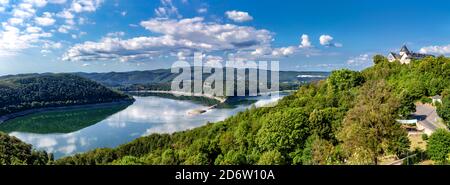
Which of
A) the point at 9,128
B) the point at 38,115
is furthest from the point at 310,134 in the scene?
the point at 38,115

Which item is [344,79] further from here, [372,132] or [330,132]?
[372,132]

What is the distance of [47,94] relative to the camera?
93.7 m

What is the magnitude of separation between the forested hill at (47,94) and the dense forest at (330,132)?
192 feet

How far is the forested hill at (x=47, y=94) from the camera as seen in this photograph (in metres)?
83.6

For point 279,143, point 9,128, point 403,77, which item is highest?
point 403,77

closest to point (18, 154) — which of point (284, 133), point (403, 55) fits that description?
point (284, 133)

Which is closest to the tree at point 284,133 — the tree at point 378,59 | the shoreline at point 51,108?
the tree at point 378,59

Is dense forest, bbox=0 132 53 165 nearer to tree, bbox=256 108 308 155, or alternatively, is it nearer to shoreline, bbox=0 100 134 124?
tree, bbox=256 108 308 155

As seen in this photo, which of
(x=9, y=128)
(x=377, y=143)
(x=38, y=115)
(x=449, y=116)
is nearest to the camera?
(x=377, y=143)

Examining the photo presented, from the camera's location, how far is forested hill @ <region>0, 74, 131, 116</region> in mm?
83625

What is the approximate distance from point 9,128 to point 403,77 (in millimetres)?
56598

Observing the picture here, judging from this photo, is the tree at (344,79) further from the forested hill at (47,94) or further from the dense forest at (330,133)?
the forested hill at (47,94)
